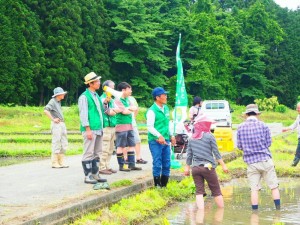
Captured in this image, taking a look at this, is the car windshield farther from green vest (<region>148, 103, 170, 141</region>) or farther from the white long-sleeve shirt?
the white long-sleeve shirt

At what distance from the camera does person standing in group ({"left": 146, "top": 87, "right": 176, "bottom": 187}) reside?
29.6ft

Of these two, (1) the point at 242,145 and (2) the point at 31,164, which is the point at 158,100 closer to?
(1) the point at 242,145

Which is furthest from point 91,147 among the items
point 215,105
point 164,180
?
point 215,105

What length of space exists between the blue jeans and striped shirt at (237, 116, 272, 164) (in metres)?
1.54

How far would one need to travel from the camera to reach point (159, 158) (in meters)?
9.07

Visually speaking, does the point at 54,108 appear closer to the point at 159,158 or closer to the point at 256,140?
the point at 159,158

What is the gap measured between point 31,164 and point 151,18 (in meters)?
47.2

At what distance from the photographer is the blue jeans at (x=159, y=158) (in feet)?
29.7

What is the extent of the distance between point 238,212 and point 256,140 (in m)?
1.07

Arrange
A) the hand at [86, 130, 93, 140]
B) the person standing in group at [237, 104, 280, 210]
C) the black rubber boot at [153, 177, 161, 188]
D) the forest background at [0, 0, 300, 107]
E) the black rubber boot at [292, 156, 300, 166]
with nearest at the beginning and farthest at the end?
the person standing in group at [237, 104, 280, 210] < the hand at [86, 130, 93, 140] < the black rubber boot at [153, 177, 161, 188] < the black rubber boot at [292, 156, 300, 166] < the forest background at [0, 0, 300, 107]

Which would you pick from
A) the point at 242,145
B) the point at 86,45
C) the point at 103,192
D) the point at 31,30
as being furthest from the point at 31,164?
the point at 86,45

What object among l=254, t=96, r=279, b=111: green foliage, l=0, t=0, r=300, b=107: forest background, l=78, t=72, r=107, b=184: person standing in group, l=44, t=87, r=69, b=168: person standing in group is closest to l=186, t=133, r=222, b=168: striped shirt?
l=78, t=72, r=107, b=184: person standing in group

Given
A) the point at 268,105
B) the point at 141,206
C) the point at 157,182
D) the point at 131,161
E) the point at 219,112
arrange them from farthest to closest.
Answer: the point at 268,105 → the point at 219,112 → the point at 131,161 → the point at 157,182 → the point at 141,206

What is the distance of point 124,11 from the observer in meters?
54.1
